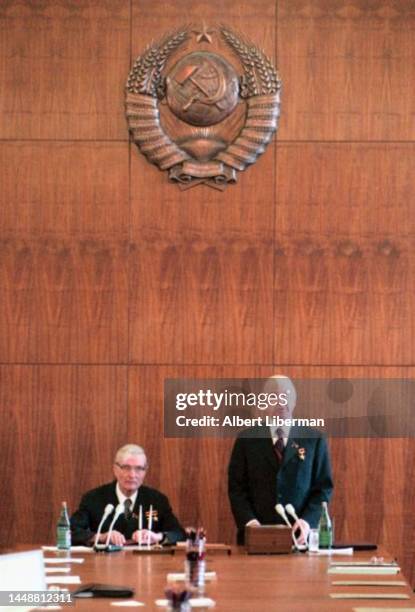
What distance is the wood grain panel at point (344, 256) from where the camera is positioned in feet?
26.7

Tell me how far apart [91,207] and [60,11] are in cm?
134

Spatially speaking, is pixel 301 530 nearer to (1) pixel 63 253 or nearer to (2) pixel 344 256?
(2) pixel 344 256

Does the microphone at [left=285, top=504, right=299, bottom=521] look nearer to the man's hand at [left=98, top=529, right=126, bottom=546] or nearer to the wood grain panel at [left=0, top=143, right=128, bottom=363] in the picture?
the man's hand at [left=98, top=529, right=126, bottom=546]

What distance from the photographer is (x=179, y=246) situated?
8.17 meters

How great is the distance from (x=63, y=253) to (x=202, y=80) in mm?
1481

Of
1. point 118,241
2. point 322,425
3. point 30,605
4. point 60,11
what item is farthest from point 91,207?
point 30,605

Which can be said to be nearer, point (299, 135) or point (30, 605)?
point (30, 605)

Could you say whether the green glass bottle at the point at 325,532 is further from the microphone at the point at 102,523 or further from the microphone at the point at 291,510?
the microphone at the point at 102,523

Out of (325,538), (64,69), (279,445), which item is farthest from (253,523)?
(64,69)

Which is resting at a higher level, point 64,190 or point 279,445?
point 64,190

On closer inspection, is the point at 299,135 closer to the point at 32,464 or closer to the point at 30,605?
the point at 32,464

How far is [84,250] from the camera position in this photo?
818 centimetres

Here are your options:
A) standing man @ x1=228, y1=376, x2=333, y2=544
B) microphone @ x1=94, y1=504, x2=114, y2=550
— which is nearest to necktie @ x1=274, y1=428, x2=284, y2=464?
standing man @ x1=228, y1=376, x2=333, y2=544

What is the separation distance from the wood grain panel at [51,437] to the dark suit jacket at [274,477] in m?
1.41
